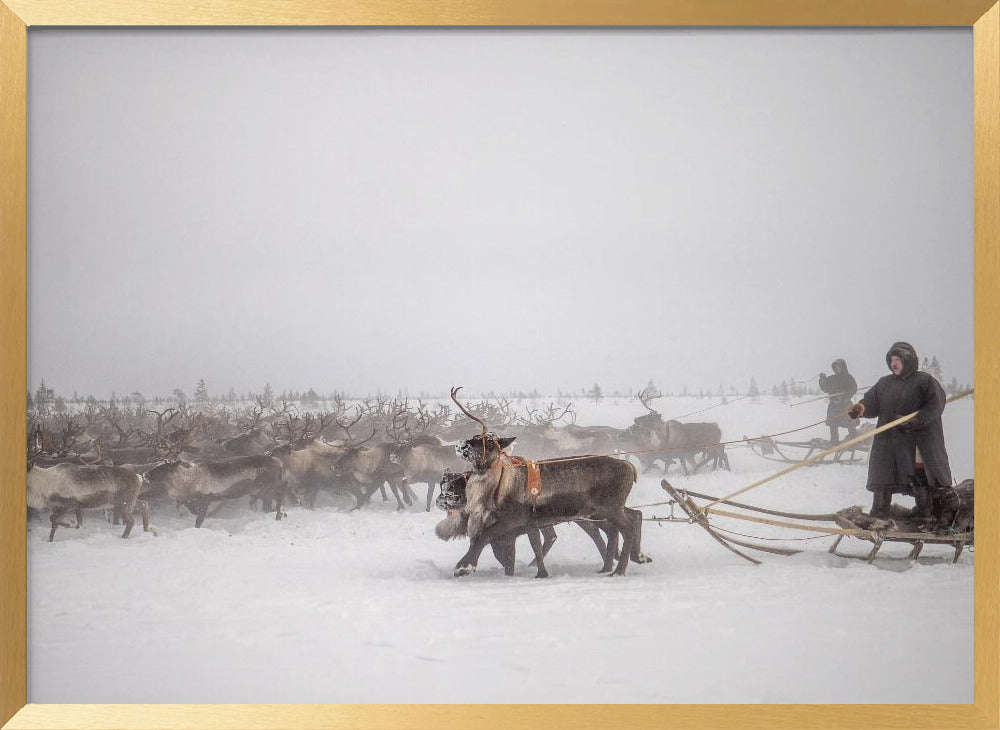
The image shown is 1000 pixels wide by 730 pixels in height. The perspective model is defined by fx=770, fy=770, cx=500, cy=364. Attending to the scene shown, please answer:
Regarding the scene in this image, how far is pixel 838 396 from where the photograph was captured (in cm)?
283

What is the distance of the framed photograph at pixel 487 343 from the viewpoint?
2816mm

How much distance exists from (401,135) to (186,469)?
58.5 inches

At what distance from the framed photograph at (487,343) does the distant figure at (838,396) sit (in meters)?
0.02

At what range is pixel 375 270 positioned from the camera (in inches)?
114

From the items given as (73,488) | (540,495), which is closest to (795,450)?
(540,495)

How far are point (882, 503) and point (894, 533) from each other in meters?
0.12

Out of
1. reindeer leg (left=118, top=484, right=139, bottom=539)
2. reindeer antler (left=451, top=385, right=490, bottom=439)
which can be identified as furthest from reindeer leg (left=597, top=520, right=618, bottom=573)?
reindeer leg (left=118, top=484, right=139, bottom=539)

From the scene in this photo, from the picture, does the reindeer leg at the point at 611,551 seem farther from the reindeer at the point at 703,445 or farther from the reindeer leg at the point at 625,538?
the reindeer at the point at 703,445

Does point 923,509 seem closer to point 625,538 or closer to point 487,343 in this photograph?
point 625,538

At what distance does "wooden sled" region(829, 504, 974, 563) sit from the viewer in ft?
9.33

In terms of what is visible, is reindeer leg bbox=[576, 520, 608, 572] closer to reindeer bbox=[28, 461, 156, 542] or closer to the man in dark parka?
the man in dark parka

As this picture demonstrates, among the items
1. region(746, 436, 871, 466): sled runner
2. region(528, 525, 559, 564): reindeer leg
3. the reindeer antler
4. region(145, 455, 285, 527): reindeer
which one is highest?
the reindeer antler

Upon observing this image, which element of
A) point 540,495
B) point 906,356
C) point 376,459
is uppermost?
point 906,356

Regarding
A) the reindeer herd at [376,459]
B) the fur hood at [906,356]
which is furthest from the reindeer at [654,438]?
the fur hood at [906,356]
